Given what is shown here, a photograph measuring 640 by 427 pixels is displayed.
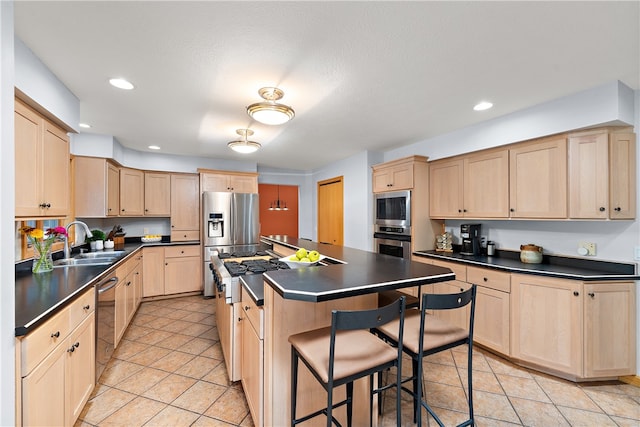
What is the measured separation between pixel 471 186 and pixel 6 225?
373cm

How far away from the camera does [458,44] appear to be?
167 centimetres

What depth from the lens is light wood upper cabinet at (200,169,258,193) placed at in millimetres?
4680

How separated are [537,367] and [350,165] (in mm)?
3541

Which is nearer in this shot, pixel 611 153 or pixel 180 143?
pixel 611 153

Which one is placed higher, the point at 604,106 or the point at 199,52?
the point at 199,52

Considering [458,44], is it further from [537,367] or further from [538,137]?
Result: [537,367]

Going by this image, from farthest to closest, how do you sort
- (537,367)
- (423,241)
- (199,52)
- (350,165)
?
(350,165), (423,241), (537,367), (199,52)

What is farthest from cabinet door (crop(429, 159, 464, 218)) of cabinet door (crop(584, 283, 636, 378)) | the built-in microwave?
cabinet door (crop(584, 283, 636, 378))

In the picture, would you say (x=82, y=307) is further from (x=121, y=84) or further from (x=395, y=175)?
(x=395, y=175)

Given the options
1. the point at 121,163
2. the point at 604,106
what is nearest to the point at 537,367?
the point at 604,106

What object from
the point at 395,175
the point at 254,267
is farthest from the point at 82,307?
the point at 395,175

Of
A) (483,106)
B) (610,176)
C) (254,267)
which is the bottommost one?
(254,267)

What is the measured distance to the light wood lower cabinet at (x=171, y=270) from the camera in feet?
14.0

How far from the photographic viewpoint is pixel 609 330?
7.29 ft
